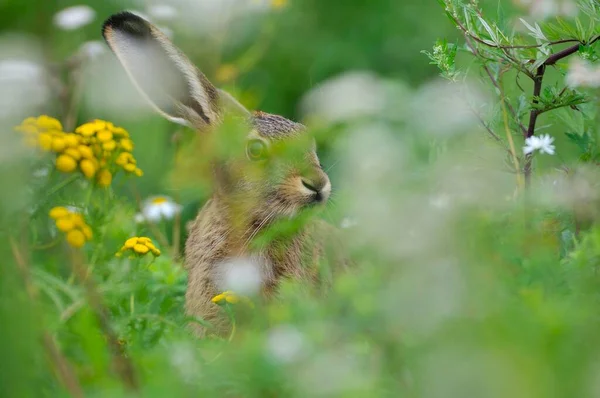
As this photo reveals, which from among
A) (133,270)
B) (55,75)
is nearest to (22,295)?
(133,270)

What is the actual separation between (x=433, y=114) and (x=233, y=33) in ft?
9.41

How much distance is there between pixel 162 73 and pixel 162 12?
1174 millimetres

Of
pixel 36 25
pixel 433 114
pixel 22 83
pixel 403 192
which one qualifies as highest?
pixel 403 192

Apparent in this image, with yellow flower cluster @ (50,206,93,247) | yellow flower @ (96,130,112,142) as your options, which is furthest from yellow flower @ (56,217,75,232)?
yellow flower @ (96,130,112,142)

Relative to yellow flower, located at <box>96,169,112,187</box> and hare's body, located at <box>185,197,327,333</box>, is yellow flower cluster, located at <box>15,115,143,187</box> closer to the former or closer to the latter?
yellow flower, located at <box>96,169,112,187</box>

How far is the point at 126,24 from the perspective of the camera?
13.5 ft

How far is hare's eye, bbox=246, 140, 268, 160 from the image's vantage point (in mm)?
4094

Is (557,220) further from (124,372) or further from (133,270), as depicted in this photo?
(124,372)

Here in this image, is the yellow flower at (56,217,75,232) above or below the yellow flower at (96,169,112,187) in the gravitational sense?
above

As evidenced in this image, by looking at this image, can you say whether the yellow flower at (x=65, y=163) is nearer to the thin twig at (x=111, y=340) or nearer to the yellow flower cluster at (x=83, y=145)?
the yellow flower cluster at (x=83, y=145)

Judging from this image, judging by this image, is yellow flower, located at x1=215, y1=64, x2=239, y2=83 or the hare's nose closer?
the hare's nose

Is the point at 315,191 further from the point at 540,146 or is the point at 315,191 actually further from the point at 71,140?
the point at 71,140

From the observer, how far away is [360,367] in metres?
2.15

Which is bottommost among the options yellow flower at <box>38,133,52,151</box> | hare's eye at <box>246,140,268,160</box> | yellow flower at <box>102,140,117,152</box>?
hare's eye at <box>246,140,268,160</box>
